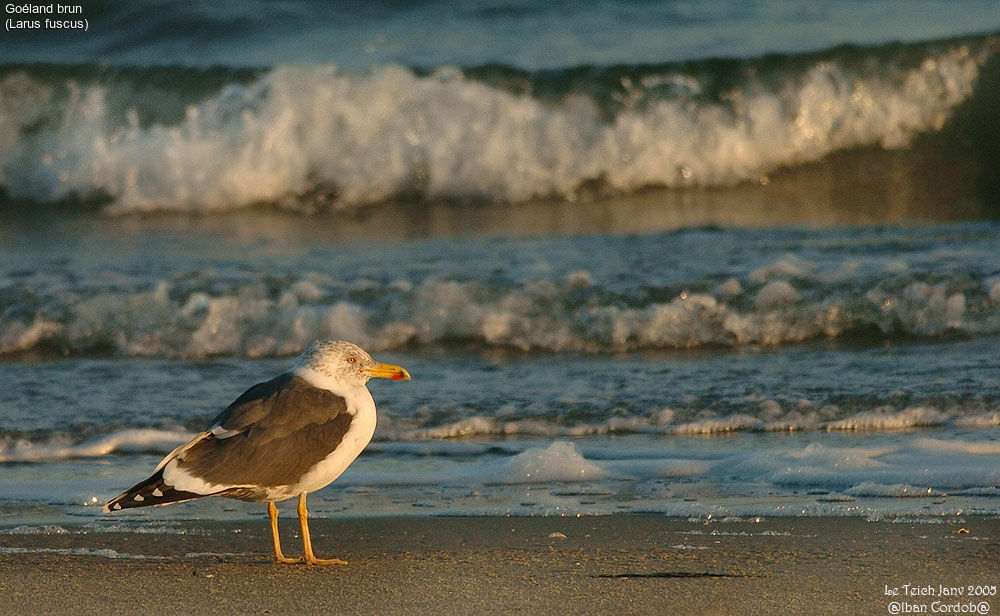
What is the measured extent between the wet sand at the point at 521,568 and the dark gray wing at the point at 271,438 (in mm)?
251

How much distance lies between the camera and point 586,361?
616 centimetres

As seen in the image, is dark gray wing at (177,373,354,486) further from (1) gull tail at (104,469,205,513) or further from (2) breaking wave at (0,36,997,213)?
(2) breaking wave at (0,36,997,213)

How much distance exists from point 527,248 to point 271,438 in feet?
15.1

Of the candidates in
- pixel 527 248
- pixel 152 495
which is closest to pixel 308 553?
pixel 152 495

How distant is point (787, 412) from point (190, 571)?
257cm

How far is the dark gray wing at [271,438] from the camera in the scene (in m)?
3.49

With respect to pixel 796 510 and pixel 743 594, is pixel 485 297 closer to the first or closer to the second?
pixel 796 510

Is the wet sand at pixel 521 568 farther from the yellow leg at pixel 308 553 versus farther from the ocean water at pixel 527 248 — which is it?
the ocean water at pixel 527 248

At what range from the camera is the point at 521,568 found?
3.38 metres

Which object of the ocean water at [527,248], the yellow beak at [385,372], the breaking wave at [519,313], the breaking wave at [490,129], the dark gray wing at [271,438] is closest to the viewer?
the dark gray wing at [271,438]

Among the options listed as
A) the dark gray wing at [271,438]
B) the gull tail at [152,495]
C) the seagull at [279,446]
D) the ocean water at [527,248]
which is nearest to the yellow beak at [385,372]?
the seagull at [279,446]

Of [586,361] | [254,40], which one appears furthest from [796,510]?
[254,40]

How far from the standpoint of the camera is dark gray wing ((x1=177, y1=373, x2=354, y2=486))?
11.4 feet

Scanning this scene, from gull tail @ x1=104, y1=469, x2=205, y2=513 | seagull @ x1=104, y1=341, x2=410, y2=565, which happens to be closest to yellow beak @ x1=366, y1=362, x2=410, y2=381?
seagull @ x1=104, y1=341, x2=410, y2=565
